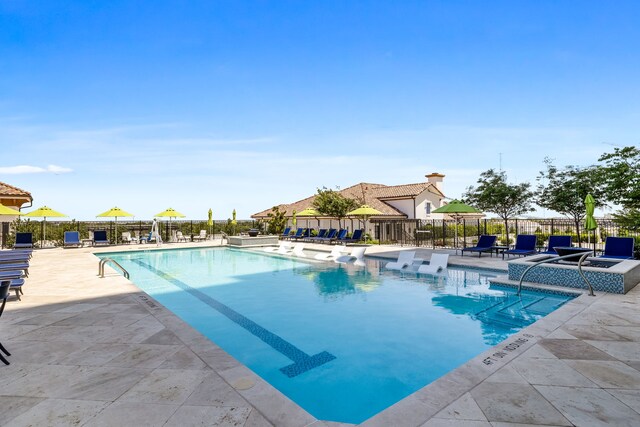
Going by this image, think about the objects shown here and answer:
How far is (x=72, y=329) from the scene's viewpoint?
5367 millimetres

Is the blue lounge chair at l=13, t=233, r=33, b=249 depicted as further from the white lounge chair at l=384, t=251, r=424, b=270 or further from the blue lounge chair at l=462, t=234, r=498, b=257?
the blue lounge chair at l=462, t=234, r=498, b=257

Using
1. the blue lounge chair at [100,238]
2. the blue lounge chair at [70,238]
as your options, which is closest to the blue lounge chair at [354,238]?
the blue lounge chair at [100,238]

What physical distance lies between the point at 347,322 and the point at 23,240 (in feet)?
62.5

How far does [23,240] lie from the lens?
17547 mm

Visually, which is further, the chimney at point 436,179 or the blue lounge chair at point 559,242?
the chimney at point 436,179

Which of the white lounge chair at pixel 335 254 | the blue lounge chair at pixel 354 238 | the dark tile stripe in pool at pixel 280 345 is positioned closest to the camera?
the dark tile stripe in pool at pixel 280 345

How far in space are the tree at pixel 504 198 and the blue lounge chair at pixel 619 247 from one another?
8733 mm

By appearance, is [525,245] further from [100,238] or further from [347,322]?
[100,238]

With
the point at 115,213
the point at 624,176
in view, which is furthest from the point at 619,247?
the point at 115,213

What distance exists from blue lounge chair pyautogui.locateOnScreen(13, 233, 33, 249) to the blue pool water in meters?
9.03

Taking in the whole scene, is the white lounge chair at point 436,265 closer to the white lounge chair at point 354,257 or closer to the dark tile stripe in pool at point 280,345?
the white lounge chair at point 354,257

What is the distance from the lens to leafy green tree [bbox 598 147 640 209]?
533 inches

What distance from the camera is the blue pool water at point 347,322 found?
4.56 m

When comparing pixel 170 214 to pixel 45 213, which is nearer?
pixel 45 213
